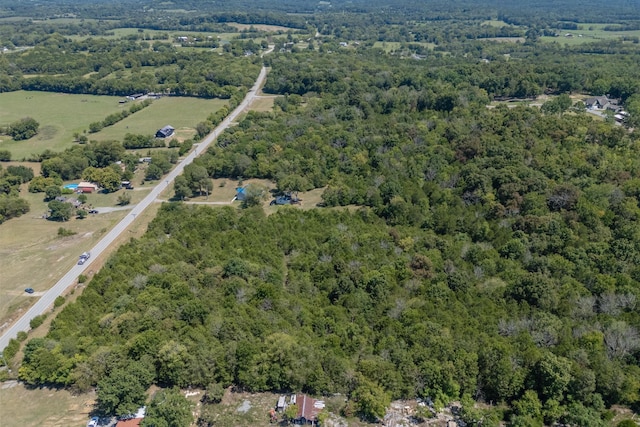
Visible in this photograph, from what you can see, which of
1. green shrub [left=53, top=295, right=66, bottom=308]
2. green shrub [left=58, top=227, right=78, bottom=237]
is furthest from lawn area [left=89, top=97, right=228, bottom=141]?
green shrub [left=53, top=295, right=66, bottom=308]

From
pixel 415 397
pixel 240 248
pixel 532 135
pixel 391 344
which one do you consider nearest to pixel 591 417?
pixel 415 397

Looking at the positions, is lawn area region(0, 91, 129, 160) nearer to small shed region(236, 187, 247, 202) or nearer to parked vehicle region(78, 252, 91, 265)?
small shed region(236, 187, 247, 202)

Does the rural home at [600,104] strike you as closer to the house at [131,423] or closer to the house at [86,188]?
the house at [86,188]

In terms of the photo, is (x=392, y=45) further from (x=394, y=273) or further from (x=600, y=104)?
(x=394, y=273)

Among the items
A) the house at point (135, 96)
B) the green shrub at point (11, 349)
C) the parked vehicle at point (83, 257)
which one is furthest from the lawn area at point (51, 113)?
the green shrub at point (11, 349)

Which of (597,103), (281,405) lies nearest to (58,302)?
(281,405)

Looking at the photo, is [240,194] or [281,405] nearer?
[281,405]
